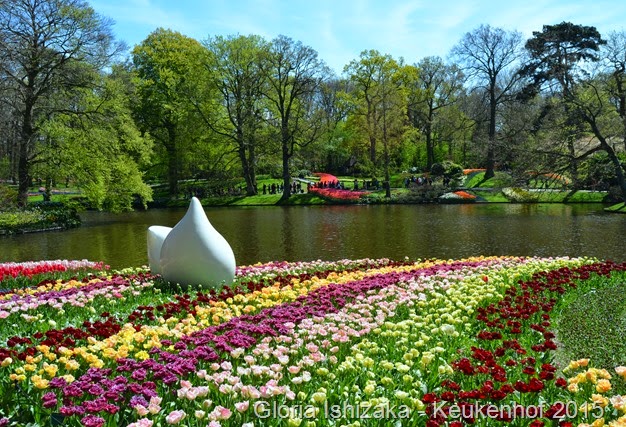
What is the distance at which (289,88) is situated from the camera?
163 feet

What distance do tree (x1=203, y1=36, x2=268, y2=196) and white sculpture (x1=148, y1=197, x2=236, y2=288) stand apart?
38.6m

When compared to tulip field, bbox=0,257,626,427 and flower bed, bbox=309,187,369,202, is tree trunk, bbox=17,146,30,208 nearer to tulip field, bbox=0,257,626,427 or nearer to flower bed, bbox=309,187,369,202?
flower bed, bbox=309,187,369,202

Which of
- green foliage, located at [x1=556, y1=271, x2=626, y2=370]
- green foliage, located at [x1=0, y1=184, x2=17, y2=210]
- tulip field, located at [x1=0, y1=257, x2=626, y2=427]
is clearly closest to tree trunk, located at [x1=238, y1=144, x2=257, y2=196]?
green foliage, located at [x1=0, y1=184, x2=17, y2=210]

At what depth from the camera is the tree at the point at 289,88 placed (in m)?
46.6

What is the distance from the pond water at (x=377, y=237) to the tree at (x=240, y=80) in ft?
51.0

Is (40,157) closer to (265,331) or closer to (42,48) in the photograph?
(42,48)

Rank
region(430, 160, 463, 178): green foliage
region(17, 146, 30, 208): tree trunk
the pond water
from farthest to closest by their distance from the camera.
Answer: region(430, 160, 463, 178): green foliage < region(17, 146, 30, 208): tree trunk < the pond water

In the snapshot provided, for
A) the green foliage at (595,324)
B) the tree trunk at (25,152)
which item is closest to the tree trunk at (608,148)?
the green foliage at (595,324)

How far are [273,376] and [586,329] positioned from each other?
4329mm

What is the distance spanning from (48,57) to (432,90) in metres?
40.8

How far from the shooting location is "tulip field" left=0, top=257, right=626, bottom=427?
3.82m

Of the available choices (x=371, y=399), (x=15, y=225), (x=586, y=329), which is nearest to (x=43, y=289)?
(x=371, y=399)

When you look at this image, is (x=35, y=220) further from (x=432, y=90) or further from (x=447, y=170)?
(x=432, y=90)

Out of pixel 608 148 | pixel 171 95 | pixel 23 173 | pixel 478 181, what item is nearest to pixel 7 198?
pixel 23 173
